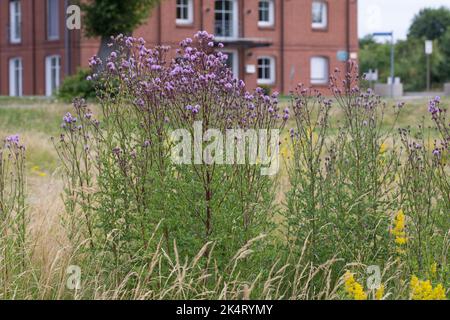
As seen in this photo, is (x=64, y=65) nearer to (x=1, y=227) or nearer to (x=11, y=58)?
(x=11, y=58)

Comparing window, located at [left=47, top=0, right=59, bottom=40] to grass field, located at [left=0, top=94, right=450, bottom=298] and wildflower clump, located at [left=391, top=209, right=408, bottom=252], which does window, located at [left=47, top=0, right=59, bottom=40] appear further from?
wildflower clump, located at [left=391, top=209, right=408, bottom=252]

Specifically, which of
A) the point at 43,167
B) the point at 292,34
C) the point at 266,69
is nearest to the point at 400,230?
the point at 43,167

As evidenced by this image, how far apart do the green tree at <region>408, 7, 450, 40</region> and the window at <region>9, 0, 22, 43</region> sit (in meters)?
29.9

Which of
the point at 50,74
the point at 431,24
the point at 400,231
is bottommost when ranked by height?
the point at 400,231

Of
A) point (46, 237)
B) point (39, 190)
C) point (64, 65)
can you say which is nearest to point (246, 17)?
point (64, 65)

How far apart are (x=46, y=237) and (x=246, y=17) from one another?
124 ft

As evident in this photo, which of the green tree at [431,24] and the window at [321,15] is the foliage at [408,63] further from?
the window at [321,15]

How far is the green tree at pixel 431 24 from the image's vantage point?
2562 inches

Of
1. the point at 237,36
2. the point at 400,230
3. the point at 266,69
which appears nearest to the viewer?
the point at 400,230

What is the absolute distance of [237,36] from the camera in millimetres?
43406

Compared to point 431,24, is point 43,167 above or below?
below

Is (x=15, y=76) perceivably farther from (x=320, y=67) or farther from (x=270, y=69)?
(x=320, y=67)

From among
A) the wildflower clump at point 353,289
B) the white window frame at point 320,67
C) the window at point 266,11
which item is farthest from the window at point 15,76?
the wildflower clump at point 353,289

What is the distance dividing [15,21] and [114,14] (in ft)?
54.3
